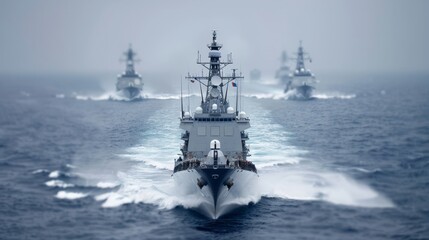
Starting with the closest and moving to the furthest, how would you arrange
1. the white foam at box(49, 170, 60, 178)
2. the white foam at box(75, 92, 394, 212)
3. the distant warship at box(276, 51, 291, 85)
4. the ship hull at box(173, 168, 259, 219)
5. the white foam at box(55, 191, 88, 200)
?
the ship hull at box(173, 168, 259, 219)
the white foam at box(75, 92, 394, 212)
the white foam at box(55, 191, 88, 200)
the white foam at box(49, 170, 60, 178)
the distant warship at box(276, 51, 291, 85)

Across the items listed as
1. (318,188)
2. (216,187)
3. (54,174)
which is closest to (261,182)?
(318,188)

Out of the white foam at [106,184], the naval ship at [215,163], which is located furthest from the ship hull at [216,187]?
the white foam at [106,184]

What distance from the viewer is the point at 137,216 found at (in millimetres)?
32062

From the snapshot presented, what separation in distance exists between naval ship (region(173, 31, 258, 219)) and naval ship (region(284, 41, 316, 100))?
83878 mm

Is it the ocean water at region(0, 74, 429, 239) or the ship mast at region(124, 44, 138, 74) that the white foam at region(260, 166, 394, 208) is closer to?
the ocean water at region(0, 74, 429, 239)

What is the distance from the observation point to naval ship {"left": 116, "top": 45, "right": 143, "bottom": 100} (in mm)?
122375

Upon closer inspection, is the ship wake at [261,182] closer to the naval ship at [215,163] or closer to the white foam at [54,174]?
the naval ship at [215,163]

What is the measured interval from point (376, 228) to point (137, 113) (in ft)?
207

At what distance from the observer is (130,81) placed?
127 metres

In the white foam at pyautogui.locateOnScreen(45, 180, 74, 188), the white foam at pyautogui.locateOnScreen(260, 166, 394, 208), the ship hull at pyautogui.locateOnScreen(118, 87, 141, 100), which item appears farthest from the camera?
the ship hull at pyautogui.locateOnScreen(118, 87, 141, 100)

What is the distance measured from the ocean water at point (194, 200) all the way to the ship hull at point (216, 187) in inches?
25.7

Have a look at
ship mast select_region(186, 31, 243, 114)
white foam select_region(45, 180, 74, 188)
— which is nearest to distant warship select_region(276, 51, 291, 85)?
ship mast select_region(186, 31, 243, 114)

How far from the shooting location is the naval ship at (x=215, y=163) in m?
31.9

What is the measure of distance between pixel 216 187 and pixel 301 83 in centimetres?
9957
